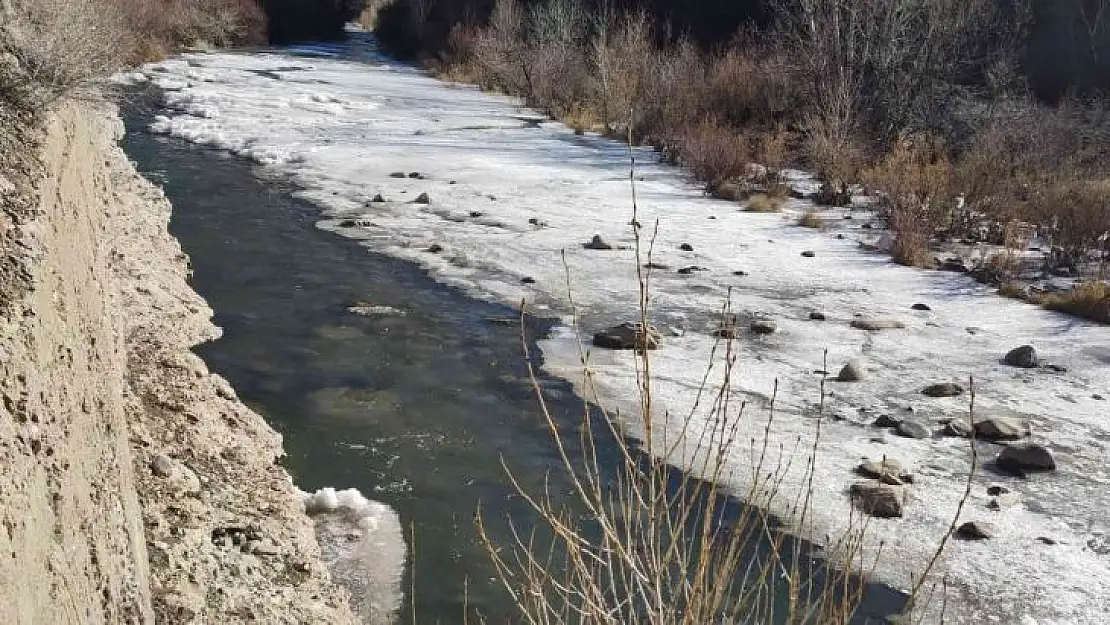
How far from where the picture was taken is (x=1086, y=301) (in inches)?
399

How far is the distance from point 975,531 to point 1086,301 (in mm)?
5530

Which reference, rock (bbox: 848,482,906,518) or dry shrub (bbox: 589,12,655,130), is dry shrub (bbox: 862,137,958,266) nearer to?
rock (bbox: 848,482,906,518)

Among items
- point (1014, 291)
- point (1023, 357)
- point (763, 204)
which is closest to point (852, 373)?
point (1023, 357)

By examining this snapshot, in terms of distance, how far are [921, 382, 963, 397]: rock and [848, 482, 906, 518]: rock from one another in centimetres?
196

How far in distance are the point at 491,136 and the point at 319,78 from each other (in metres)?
11.7

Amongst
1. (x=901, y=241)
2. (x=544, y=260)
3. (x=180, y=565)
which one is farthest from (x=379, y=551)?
(x=901, y=241)

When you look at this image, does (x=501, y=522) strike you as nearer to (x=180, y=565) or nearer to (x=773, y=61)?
(x=180, y=565)

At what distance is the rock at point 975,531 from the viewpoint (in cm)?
559

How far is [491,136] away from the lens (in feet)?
69.3

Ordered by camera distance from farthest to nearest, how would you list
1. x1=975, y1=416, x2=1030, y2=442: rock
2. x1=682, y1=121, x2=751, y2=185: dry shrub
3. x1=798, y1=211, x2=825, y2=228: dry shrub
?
x1=682, y1=121, x2=751, y2=185: dry shrub → x1=798, y1=211, x2=825, y2=228: dry shrub → x1=975, y1=416, x2=1030, y2=442: rock

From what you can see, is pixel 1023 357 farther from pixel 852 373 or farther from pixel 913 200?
pixel 913 200

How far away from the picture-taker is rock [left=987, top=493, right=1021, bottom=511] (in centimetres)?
595

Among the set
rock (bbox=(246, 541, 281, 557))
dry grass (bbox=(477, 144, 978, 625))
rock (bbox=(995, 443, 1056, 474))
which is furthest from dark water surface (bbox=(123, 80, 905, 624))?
rock (bbox=(995, 443, 1056, 474))

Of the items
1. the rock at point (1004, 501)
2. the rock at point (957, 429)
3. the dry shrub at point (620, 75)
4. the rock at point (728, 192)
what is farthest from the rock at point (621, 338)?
the dry shrub at point (620, 75)
